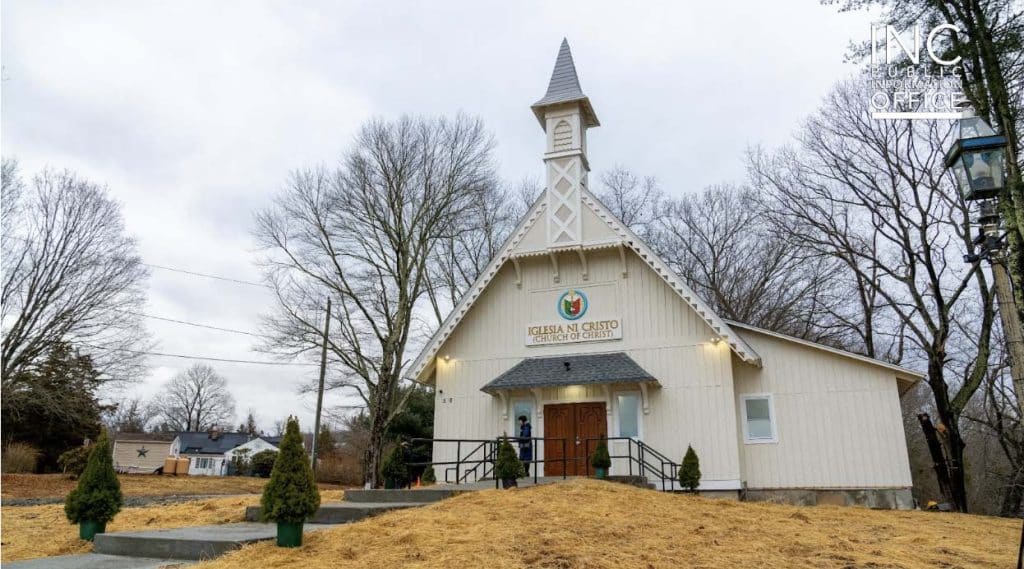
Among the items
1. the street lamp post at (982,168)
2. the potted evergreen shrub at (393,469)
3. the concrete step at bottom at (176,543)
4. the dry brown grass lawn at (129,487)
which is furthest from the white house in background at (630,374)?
the street lamp post at (982,168)

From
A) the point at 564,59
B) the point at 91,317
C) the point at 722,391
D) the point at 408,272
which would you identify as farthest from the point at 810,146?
the point at 91,317

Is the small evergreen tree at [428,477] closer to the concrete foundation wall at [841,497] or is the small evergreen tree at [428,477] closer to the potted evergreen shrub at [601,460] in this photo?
the potted evergreen shrub at [601,460]

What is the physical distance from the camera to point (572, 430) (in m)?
17.2

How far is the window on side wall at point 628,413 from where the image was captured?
1689 centimetres

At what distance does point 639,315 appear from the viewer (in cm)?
1748

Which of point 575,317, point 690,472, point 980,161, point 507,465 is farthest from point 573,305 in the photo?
point 980,161

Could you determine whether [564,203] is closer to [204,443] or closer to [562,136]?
[562,136]

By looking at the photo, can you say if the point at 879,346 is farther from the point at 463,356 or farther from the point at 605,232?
the point at 463,356

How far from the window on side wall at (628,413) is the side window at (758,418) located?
8.60 ft

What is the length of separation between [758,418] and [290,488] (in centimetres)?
1245

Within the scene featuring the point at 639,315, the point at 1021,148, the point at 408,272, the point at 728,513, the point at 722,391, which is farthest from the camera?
the point at 408,272

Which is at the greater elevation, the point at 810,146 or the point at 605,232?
the point at 810,146

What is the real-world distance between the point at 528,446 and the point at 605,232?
579cm

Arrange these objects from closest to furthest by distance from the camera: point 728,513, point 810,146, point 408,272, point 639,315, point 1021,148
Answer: point 1021,148, point 728,513, point 639,315, point 810,146, point 408,272
